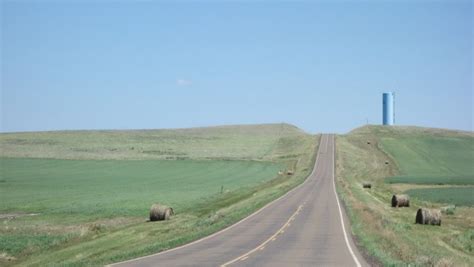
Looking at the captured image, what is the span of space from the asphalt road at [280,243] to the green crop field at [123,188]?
1687 mm

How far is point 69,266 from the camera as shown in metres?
25.2

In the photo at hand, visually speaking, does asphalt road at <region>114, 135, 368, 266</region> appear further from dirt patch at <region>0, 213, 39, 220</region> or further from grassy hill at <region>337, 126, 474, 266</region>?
dirt patch at <region>0, 213, 39, 220</region>

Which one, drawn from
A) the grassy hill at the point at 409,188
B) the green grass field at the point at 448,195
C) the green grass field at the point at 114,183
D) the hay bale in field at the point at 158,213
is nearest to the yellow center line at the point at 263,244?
the grassy hill at the point at 409,188

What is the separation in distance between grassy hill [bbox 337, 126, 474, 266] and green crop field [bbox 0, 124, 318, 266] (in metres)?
8.56

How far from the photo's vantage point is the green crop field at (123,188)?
111ft

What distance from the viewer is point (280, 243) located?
31219 mm

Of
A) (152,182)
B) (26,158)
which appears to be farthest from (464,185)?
(26,158)

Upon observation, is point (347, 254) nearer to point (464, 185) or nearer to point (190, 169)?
→ point (464, 185)

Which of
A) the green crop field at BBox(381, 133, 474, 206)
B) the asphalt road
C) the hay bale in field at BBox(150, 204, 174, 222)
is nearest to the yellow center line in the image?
the asphalt road

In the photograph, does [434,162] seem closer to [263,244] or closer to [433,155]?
[433,155]

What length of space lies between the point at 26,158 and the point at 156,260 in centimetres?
9641

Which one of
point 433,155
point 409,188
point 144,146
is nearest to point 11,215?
point 409,188

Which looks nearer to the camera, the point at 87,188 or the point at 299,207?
the point at 299,207

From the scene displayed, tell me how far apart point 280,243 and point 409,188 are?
51.0 metres
